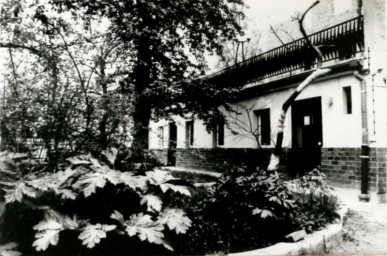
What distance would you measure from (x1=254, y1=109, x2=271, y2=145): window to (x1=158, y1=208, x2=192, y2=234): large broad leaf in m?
8.54

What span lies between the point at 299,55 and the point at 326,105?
7.33ft

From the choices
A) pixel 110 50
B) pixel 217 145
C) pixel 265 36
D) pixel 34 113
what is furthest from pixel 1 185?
pixel 265 36

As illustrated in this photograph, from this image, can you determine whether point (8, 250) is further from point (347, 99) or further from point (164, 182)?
point (347, 99)

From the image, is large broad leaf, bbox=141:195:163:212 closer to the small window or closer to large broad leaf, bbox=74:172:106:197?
large broad leaf, bbox=74:172:106:197

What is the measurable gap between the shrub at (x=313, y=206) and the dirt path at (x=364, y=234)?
32 cm

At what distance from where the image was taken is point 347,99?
8.54 metres

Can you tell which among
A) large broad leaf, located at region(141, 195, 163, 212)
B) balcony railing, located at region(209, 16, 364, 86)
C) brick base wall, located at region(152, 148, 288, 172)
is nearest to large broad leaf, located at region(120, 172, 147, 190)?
large broad leaf, located at region(141, 195, 163, 212)

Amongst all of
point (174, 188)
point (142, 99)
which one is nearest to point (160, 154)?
point (142, 99)

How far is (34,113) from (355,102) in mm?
7093

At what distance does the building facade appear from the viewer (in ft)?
24.5

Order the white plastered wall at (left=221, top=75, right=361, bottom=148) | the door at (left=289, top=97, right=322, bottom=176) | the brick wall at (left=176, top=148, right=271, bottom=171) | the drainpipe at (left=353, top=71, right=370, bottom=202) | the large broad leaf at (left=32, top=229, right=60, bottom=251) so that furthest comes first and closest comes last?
the brick wall at (left=176, top=148, right=271, bottom=171), the door at (left=289, top=97, right=322, bottom=176), the white plastered wall at (left=221, top=75, right=361, bottom=148), the drainpipe at (left=353, top=71, right=370, bottom=202), the large broad leaf at (left=32, top=229, right=60, bottom=251)

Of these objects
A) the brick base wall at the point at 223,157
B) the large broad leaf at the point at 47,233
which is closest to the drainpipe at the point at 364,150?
the brick base wall at the point at 223,157

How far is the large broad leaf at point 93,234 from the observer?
2.67m

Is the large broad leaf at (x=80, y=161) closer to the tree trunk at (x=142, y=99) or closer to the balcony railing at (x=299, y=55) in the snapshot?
the tree trunk at (x=142, y=99)
